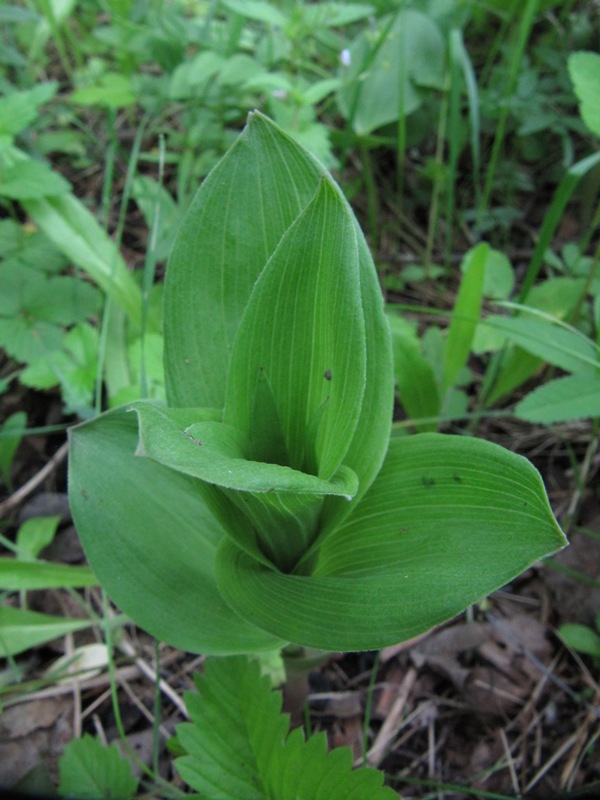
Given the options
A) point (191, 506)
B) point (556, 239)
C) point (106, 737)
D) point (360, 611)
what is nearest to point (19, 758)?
point (106, 737)

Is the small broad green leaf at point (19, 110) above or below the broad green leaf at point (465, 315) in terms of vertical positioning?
above

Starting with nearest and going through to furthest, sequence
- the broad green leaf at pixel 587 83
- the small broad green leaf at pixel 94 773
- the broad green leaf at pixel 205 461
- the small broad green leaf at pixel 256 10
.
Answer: the broad green leaf at pixel 205 461 → the small broad green leaf at pixel 94 773 → the broad green leaf at pixel 587 83 → the small broad green leaf at pixel 256 10

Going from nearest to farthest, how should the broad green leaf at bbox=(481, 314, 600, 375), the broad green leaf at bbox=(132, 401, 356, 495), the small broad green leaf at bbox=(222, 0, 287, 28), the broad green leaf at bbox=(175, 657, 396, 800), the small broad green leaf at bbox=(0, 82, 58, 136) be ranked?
the broad green leaf at bbox=(132, 401, 356, 495) → the broad green leaf at bbox=(175, 657, 396, 800) → the broad green leaf at bbox=(481, 314, 600, 375) → the small broad green leaf at bbox=(0, 82, 58, 136) → the small broad green leaf at bbox=(222, 0, 287, 28)

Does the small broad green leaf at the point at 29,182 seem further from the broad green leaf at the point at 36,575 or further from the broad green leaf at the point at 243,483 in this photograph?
the broad green leaf at the point at 243,483

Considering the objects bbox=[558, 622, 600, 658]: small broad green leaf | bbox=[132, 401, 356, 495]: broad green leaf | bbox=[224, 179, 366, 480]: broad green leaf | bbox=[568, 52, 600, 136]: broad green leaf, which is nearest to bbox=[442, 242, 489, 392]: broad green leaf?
bbox=[568, 52, 600, 136]: broad green leaf

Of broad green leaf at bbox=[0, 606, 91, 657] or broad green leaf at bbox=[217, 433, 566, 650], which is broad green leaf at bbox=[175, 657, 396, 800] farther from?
broad green leaf at bbox=[0, 606, 91, 657]

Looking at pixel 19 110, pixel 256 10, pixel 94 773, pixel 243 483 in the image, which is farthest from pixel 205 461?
pixel 256 10

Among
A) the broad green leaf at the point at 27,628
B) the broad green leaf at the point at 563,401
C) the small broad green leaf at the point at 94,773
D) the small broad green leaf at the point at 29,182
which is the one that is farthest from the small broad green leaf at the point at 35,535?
the broad green leaf at the point at 563,401
